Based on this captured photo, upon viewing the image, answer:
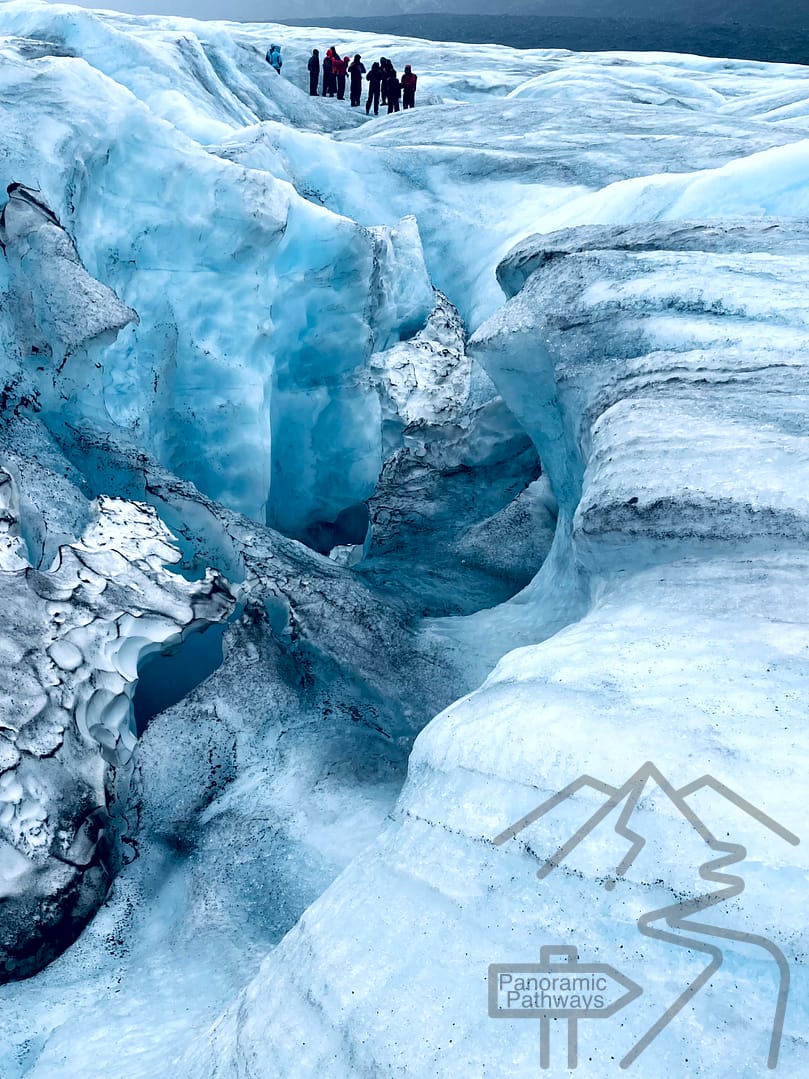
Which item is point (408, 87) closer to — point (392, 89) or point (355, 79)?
point (392, 89)

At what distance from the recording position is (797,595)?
79.3 inches

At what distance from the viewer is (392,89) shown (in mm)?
9281

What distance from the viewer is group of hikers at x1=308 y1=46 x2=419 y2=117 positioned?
30.4ft

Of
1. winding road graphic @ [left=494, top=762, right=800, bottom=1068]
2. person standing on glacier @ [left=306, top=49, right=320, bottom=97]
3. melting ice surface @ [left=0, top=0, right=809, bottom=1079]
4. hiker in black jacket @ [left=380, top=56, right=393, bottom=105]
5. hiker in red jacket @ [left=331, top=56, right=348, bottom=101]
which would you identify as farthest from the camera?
person standing on glacier @ [left=306, top=49, right=320, bottom=97]

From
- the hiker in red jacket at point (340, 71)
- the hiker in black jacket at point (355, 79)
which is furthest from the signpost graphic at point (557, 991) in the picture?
the hiker in red jacket at point (340, 71)

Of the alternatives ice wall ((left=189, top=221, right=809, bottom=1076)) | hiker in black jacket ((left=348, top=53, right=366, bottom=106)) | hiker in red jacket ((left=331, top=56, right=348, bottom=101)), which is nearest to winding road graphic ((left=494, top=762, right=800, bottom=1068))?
ice wall ((left=189, top=221, right=809, bottom=1076))

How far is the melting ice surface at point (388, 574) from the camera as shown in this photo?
149 centimetres

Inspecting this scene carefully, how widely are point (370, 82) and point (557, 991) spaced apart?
32.4 feet

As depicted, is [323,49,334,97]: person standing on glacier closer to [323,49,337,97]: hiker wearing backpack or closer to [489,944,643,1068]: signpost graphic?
[323,49,337,97]: hiker wearing backpack

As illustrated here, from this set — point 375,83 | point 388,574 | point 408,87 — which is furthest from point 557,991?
point 375,83

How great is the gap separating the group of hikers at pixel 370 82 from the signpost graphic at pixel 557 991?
9.61m

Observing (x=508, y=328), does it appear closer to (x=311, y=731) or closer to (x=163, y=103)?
(x=311, y=731)

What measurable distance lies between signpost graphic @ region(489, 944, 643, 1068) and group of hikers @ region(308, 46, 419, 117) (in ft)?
31.5

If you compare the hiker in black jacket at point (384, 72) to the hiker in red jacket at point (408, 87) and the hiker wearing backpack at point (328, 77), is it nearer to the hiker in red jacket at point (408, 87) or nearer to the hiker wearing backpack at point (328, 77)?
the hiker in red jacket at point (408, 87)
